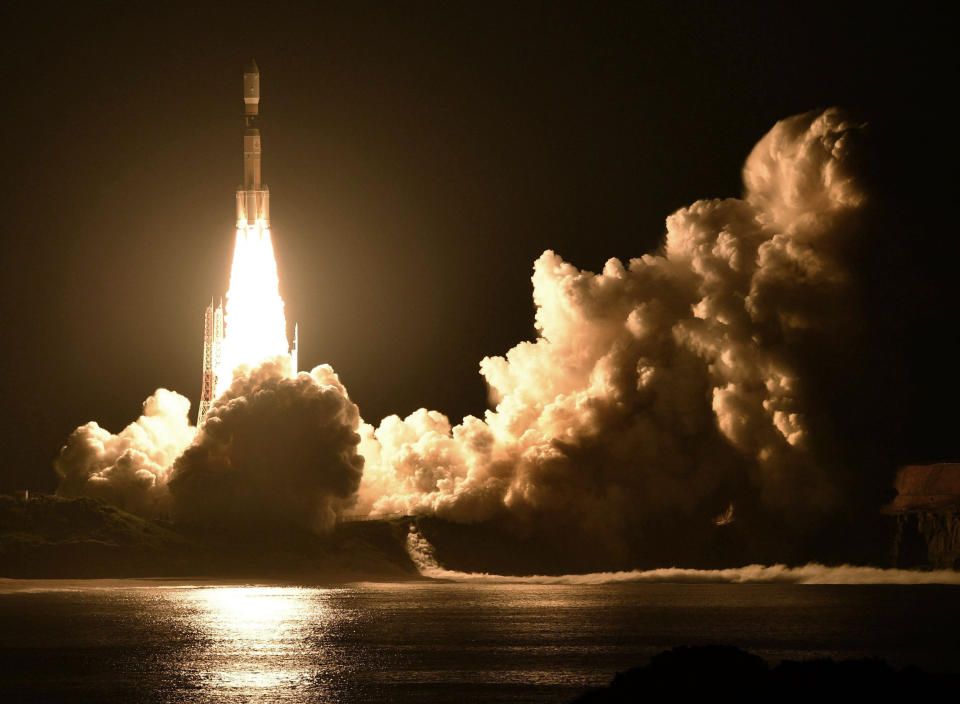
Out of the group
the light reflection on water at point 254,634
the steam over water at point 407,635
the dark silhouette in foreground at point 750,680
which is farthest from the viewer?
the light reflection on water at point 254,634

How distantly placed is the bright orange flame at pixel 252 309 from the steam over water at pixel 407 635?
1501 centimetres

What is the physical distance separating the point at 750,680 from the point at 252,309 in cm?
7574

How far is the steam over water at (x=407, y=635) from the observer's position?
282 feet

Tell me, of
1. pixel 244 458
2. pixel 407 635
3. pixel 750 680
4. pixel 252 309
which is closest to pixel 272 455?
pixel 244 458

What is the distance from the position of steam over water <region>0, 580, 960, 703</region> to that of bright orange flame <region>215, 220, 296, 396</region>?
15.0 metres

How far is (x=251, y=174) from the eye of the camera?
133 meters

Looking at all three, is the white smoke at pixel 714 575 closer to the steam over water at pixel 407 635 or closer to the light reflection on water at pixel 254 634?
the steam over water at pixel 407 635

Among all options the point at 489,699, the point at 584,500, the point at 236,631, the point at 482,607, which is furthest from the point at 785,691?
the point at 584,500

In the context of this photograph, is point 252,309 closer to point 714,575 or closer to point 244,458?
point 244,458

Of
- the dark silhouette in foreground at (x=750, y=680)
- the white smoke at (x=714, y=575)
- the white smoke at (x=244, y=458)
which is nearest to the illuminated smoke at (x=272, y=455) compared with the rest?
the white smoke at (x=244, y=458)

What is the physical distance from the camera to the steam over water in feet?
282

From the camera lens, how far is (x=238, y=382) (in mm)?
133375

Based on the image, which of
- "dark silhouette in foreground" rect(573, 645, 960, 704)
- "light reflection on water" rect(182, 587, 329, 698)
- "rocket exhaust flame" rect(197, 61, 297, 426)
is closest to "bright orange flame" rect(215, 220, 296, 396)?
"rocket exhaust flame" rect(197, 61, 297, 426)

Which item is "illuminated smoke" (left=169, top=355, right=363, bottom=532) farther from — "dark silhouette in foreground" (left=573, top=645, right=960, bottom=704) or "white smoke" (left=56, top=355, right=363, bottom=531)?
"dark silhouette in foreground" (left=573, top=645, right=960, bottom=704)
